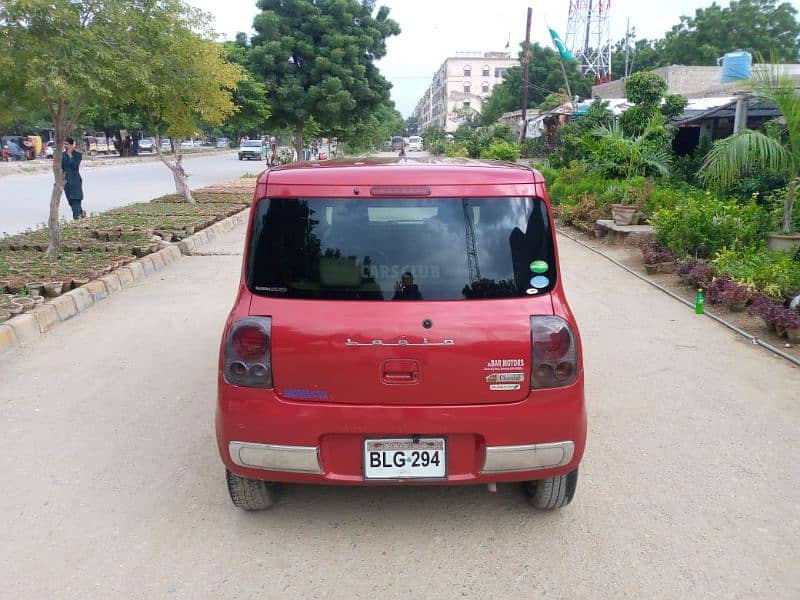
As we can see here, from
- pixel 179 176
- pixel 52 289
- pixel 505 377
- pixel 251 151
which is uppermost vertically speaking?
pixel 251 151

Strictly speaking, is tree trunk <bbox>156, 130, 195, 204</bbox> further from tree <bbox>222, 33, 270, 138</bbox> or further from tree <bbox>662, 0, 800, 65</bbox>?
tree <bbox>662, 0, 800, 65</bbox>

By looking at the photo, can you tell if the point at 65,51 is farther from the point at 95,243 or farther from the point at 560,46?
the point at 560,46

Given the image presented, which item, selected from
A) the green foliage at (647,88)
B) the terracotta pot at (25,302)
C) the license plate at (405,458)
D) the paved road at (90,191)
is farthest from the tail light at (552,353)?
the green foliage at (647,88)

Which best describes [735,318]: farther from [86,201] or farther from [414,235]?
[86,201]

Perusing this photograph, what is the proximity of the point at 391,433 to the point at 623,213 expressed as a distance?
1094 cm

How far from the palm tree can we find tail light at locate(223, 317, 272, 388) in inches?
328

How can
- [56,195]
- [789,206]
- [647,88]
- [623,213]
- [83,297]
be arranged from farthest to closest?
1. [647,88]
2. [623,213]
3. [56,195]
4. [789,206]
5. [83,297]

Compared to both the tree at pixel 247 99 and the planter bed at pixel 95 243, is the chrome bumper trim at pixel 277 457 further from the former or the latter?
the tree at pixel 247 99

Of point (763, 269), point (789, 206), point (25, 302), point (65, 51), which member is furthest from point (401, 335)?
point (789, 206)

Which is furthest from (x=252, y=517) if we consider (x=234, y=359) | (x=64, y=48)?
(x=64, y=48)

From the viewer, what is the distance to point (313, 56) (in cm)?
2600

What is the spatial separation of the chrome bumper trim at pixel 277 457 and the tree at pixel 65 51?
7.02 m

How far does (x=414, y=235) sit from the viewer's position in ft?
9.82

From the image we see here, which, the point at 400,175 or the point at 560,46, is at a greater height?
the point at 560,46
